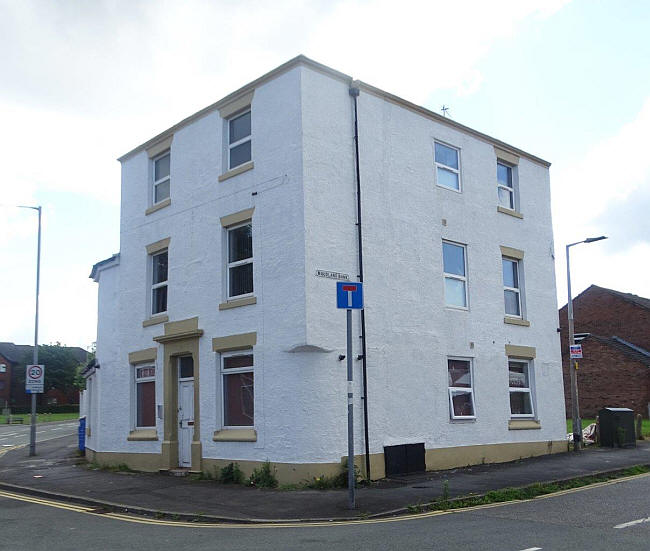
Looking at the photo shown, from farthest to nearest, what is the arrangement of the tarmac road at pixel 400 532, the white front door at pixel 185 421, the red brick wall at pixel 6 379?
the red brick wall at pixel 6 379
the white front door at pixel 185 421
the tarmac road at pixel 400 532

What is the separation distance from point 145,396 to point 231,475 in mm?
4990

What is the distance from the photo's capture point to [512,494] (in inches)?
486

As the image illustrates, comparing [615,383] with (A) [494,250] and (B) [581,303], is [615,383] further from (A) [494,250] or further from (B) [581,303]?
(A) [494,250]

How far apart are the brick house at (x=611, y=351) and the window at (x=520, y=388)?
60.9 feet

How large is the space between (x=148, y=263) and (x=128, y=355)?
2.56 m

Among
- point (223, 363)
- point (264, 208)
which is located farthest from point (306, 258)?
point (223, 363)

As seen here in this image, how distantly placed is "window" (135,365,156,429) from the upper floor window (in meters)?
10.7

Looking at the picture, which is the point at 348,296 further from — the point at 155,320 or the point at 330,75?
the point at 155,320

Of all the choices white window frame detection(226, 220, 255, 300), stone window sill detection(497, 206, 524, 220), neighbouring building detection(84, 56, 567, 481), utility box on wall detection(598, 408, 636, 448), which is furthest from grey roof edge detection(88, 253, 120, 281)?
utility box on wall detection(598, 408, 636, 448)

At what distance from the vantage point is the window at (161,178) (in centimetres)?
1958

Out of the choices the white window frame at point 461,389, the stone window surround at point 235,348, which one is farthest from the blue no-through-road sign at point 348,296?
the white window frame at point 461,389

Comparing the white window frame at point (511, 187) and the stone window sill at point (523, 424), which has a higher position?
the white window frame at point (511, 187)

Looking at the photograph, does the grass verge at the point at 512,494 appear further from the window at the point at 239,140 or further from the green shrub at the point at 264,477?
the window at the point at 239,140

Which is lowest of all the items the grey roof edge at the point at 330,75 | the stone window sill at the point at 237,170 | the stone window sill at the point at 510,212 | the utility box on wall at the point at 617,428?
the utility box on wall at the point at 617,428
